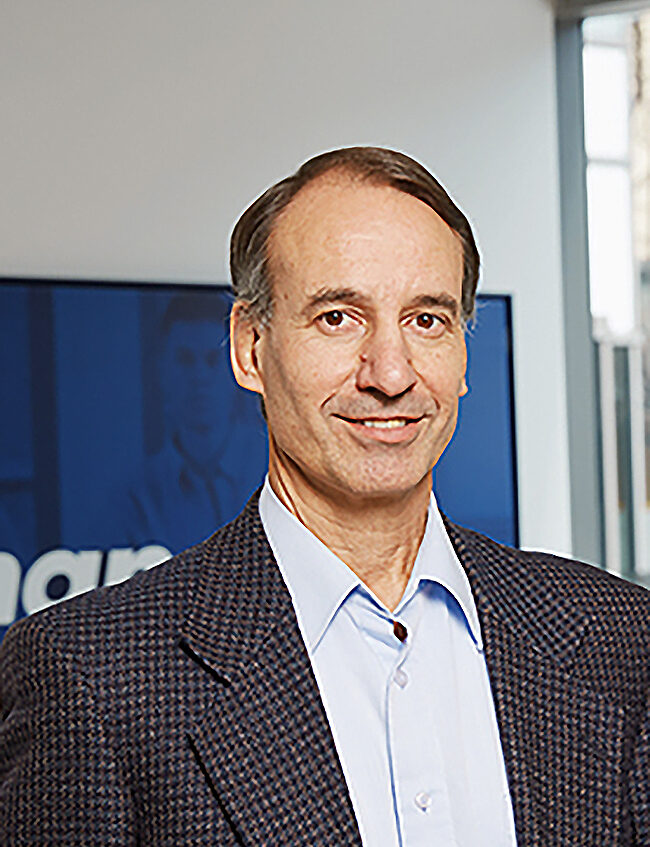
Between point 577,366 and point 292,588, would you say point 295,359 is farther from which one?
point 577,366

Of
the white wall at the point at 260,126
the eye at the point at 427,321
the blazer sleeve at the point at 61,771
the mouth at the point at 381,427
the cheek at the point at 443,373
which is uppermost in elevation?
the white wall at the point at 260,126

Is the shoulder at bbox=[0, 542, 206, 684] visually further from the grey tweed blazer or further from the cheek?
the cheek

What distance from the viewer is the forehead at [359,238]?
3.42ft

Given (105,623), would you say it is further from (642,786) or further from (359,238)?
(642,786)

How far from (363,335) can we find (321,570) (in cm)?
22

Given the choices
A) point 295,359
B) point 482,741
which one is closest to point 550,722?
point 482,741

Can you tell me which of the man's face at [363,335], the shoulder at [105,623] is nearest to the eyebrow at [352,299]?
the man's face at [363,335]

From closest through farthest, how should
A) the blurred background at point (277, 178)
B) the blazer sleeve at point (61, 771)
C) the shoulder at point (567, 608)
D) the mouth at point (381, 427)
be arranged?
1. the blazer sleeve at point (61, 771)
2. the mouth at point (381, 427)
3. the shoulder at point (567, 608)
4. the blurred background at point (277, 178)

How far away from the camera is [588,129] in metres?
3.26

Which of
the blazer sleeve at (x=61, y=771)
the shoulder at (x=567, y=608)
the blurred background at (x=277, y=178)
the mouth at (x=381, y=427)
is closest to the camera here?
the blazer sleeve at (x=61, y=771)

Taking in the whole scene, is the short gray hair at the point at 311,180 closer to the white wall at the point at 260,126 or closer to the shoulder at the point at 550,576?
the shoulder at the point at 550,576

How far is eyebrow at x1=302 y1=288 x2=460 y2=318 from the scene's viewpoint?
104 centimetres

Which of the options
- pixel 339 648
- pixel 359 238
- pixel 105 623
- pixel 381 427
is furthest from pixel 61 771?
pixel 359 238

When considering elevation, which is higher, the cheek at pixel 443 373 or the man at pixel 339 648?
the cheek at pixel 443 373
